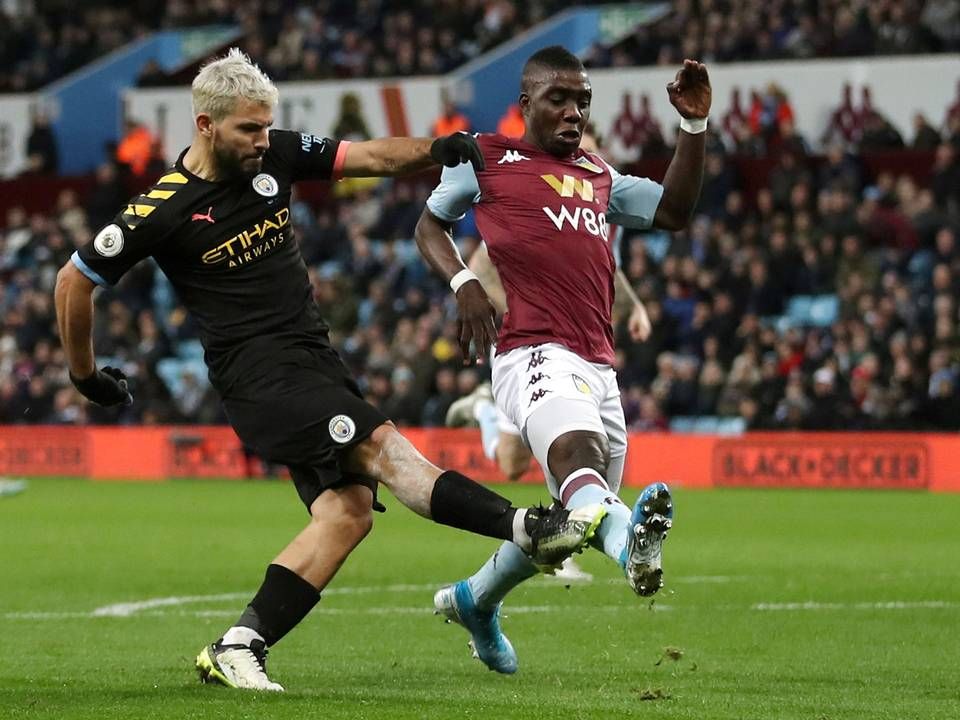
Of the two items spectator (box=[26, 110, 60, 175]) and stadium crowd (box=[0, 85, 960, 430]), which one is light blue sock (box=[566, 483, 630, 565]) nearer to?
stadium crowd (box=[0, 85, 960, 430])

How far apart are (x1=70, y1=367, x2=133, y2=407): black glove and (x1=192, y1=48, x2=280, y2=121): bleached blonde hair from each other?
1.13m

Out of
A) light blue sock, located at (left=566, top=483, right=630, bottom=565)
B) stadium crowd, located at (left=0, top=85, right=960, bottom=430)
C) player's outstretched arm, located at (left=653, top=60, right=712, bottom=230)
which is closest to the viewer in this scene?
light blue sock, located at (left=566, top=483, right=630, bottom=565)

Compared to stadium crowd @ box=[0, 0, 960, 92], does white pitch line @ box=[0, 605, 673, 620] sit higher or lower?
higher

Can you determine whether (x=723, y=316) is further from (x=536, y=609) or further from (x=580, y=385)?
(x=580, y=385)

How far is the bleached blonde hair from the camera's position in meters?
7.38

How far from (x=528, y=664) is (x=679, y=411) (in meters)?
15.5

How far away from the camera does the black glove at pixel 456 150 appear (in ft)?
24.1

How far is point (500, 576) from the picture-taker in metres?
8.25

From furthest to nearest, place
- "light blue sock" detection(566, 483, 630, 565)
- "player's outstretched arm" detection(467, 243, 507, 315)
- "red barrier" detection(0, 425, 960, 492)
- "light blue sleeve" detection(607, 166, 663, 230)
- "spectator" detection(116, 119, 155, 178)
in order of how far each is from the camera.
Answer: "spectator" detection(116, 119, 155, 178), "red barrier" detection(0, 425, 960, 492), "player's outstretched arm" detection(467, 243, 507, 315), "light blue sleeve" detection(607, 166, 663, 230), "light blue sock" detection(566, 483, 630, 565)

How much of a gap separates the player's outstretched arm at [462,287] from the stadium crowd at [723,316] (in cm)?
1488

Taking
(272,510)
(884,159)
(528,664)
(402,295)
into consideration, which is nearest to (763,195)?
(884,159)

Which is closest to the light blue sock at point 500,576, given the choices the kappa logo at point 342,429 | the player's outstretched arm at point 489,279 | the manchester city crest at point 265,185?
the kappa logo at point 342,429

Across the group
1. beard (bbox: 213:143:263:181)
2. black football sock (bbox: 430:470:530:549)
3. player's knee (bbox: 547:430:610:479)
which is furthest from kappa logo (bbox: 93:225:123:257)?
player's knee (bbox: 547:430:610:479)

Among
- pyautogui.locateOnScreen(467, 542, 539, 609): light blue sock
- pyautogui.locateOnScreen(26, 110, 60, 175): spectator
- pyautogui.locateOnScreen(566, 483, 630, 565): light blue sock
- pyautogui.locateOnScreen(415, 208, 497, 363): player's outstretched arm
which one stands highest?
pyautogui.locateOnScreen(415, 208, 497, 363): player's outstretched arm
